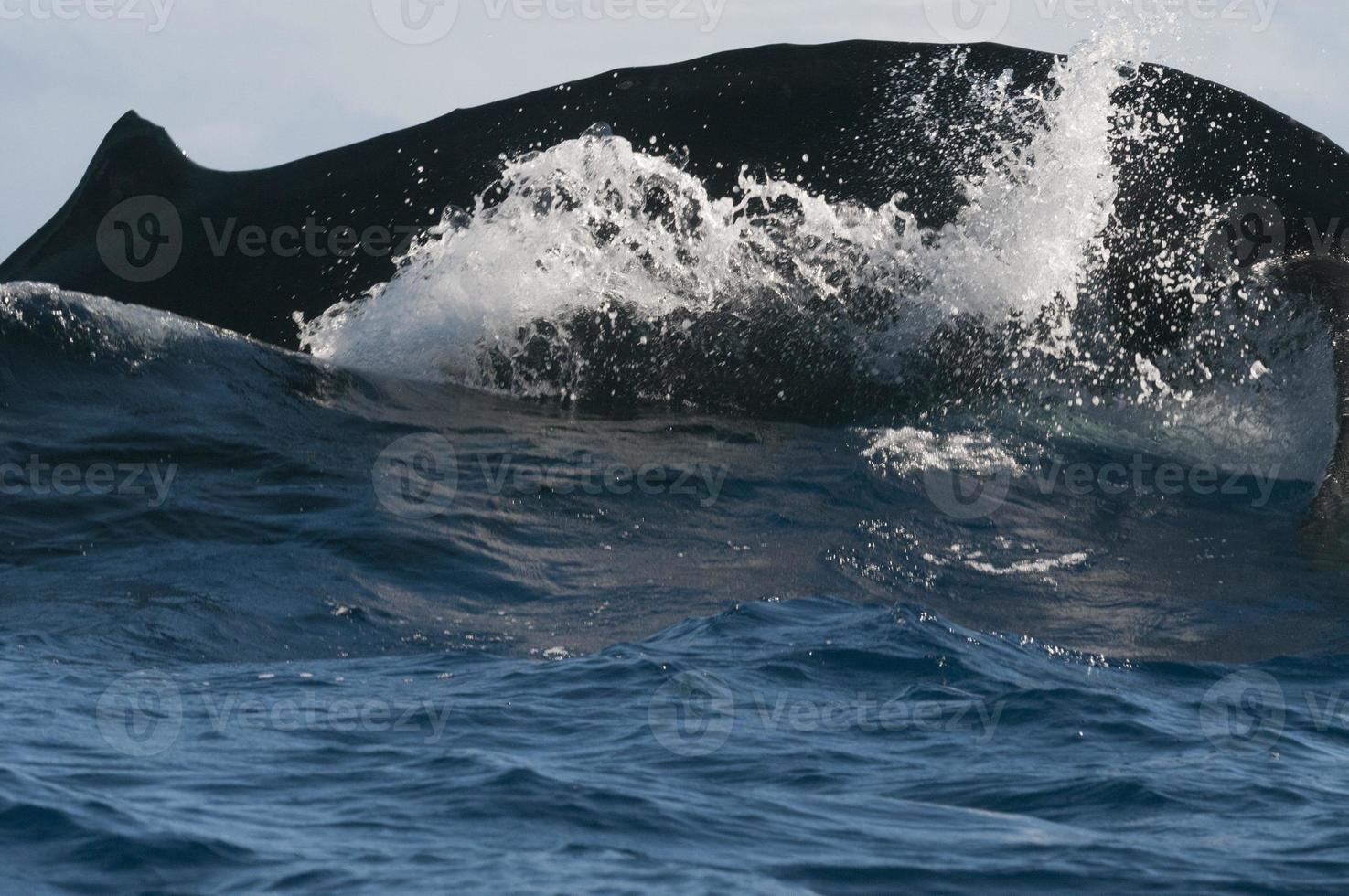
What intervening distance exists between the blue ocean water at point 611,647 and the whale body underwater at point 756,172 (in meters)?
0.74

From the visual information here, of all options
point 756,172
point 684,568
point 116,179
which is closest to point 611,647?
point 684,568

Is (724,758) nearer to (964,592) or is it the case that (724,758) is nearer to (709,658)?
(709,658)

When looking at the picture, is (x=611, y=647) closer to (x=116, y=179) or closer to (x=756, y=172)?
(x=756, y=172)

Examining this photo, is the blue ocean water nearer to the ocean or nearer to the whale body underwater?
the ocean

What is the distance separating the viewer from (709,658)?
6.18 metres

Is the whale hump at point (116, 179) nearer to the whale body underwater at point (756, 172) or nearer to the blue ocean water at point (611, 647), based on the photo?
the whale body underwater at point (756, 172)

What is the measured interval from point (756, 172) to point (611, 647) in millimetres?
4222

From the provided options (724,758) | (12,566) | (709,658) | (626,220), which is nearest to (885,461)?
(626,220)

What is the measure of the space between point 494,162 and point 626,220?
0.92 meters

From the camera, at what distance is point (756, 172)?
31.3ft

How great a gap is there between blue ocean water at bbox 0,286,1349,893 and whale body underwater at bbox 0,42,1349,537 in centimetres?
74

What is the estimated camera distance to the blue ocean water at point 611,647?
4273 mm

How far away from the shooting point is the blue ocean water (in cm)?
427

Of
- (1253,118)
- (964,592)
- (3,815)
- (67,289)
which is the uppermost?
(1253,118)
